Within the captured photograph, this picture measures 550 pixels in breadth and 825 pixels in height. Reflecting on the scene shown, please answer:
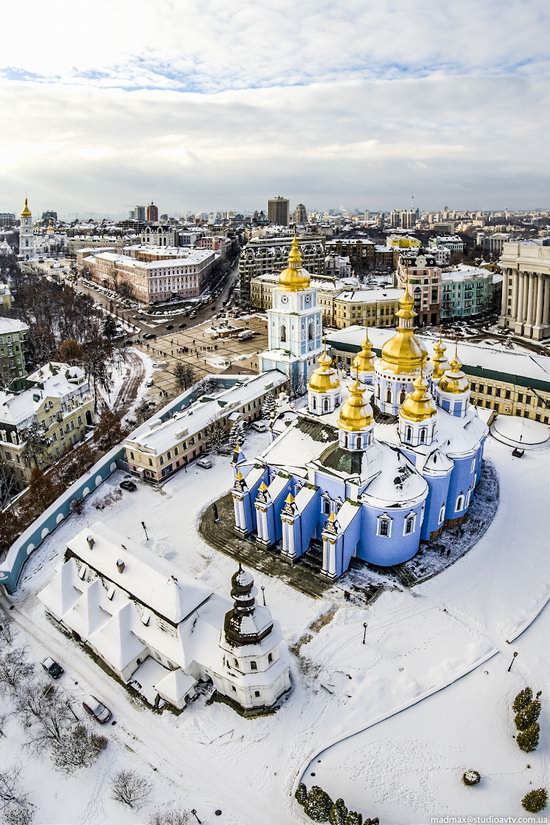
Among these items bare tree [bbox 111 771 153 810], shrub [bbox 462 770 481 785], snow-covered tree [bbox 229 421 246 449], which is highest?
snow-covered tree [bbox 229 421 246 449]

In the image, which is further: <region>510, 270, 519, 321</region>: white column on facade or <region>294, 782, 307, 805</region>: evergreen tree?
<region>510, 270, 519, 321</region>: white column on facade

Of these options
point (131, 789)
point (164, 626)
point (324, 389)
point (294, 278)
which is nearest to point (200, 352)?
point (294, 278)

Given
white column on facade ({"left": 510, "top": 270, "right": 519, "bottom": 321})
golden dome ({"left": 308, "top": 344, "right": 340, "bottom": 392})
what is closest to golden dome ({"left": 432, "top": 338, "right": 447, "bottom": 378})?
golden dome ({"left": 308, "top": 344, "right": 340, "bottom": 392})

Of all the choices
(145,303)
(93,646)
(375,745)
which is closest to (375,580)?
(375,745)

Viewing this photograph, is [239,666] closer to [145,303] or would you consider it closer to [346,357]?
[346,357]

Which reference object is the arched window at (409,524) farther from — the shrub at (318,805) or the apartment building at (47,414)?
the apartment building at (47,414)

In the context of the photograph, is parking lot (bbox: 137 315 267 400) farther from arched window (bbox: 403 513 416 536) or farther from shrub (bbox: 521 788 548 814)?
shrub (bbox: 521 788 548 814)

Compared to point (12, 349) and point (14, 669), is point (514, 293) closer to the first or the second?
point (12, 349)
